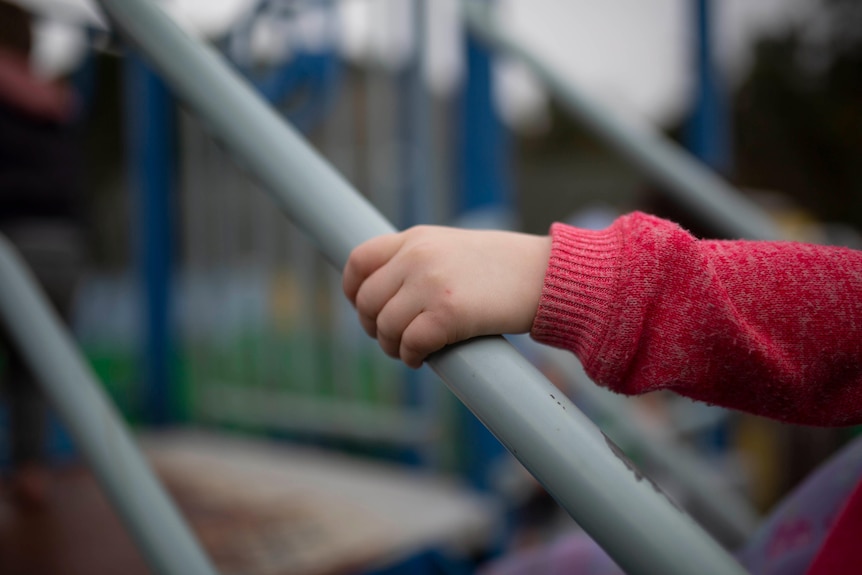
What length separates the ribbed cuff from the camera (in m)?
0.39

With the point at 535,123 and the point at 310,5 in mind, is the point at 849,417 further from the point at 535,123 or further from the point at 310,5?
the point at 535,123

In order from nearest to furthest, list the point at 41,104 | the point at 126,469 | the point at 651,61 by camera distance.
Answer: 1. the point at 126,469
2. the point at 41,104
3. the point at 651,61

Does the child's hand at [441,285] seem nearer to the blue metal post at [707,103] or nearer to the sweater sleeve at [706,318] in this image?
the sweater sleeve at [706,318]

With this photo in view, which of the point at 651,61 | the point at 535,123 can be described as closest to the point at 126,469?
the point at 651,61

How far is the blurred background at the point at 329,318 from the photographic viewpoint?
1184 millimetres

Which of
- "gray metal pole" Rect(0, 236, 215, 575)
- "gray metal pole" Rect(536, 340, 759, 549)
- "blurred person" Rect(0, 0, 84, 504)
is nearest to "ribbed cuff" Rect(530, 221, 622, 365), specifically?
"gray metal pole" Rect(0, 236, 215, 575)

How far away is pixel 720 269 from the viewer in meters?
0.40

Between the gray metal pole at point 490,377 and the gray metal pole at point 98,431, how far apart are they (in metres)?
0.33

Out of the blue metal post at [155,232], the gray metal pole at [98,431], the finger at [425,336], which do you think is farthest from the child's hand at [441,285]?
the blue metal post at [155,232]

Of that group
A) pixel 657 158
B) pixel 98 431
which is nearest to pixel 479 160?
pixel 657 158

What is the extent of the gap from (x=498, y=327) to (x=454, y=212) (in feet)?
3.42

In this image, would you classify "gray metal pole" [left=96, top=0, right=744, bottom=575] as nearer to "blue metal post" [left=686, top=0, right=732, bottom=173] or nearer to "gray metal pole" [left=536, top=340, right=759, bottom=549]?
"gray metal pole" [left=536, top=340, right=759, bottom=549]

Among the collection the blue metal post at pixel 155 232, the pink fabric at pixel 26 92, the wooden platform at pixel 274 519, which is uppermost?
the pink fabric at pixel 26 92

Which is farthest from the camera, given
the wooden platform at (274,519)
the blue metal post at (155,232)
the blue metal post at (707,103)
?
the blue metal post at (155,232)
